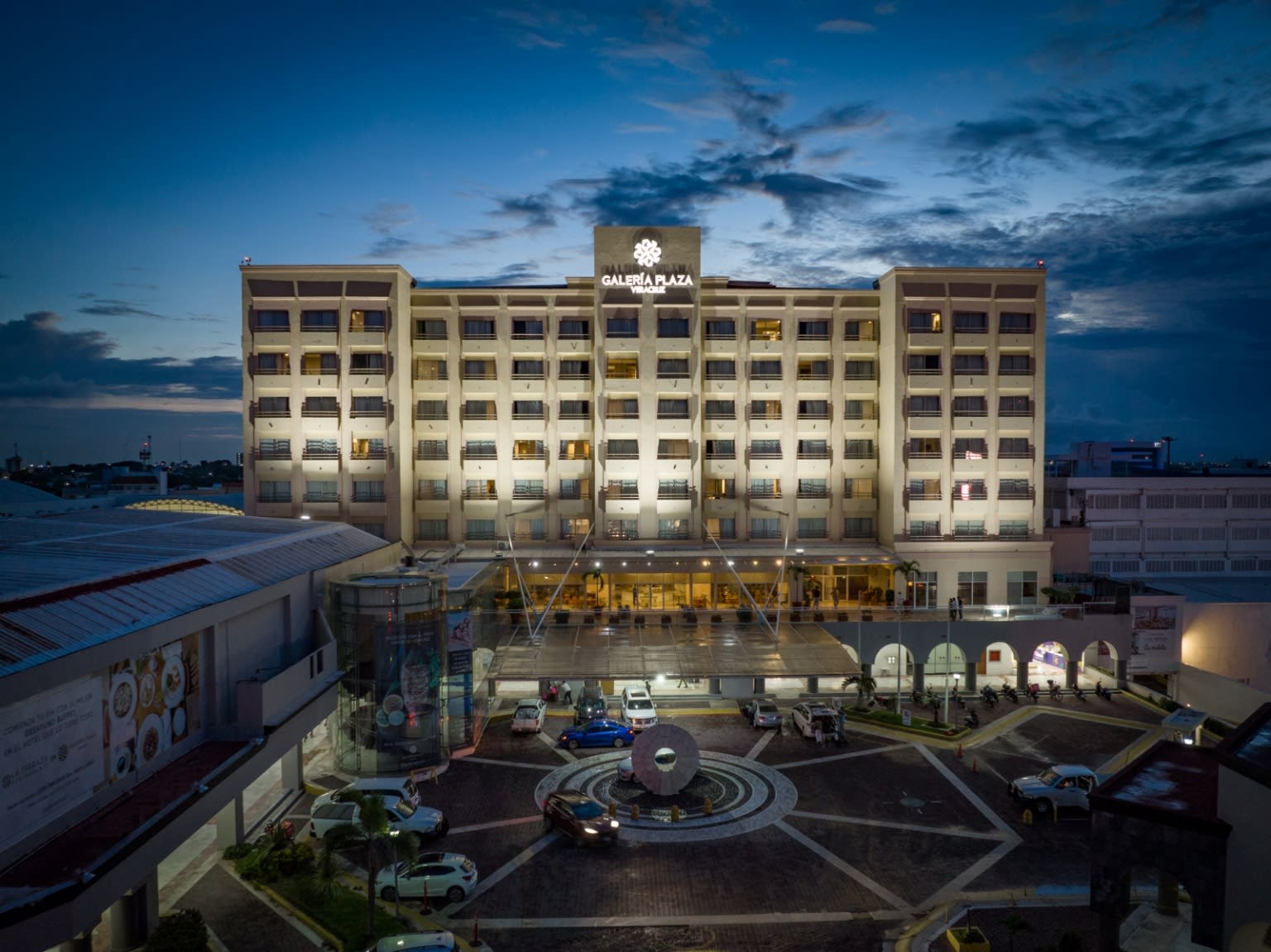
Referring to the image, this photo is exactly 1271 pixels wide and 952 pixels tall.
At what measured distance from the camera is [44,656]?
72.3ft

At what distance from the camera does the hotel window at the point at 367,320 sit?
219 feet

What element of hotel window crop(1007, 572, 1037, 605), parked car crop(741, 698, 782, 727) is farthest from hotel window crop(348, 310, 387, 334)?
hotel window crop(1007, 572, 1037, 605)

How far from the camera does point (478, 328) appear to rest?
227 feet

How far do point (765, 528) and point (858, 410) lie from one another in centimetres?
1278

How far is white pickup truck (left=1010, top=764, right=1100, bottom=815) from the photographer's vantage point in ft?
116

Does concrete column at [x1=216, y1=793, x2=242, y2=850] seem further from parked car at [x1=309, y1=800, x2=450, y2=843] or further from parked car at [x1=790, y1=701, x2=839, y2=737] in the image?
parked car at [x1=790, y1=701, x2=839, y2=737]

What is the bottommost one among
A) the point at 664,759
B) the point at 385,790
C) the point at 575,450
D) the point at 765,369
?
the point at 385,790

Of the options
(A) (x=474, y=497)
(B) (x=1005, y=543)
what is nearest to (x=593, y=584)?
(A) (x=474, y=497)

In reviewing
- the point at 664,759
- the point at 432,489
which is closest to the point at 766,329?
the point at 432,489

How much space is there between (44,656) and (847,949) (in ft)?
81.4

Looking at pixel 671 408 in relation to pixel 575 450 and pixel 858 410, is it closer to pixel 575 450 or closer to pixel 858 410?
pixel 575 450

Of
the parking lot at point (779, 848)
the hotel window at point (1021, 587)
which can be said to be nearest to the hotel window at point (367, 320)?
the parking lot at point (779, 848)

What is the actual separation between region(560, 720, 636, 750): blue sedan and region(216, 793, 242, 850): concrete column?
55.0ft

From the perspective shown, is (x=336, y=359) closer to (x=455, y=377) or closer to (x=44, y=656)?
(x=455, y=377)
